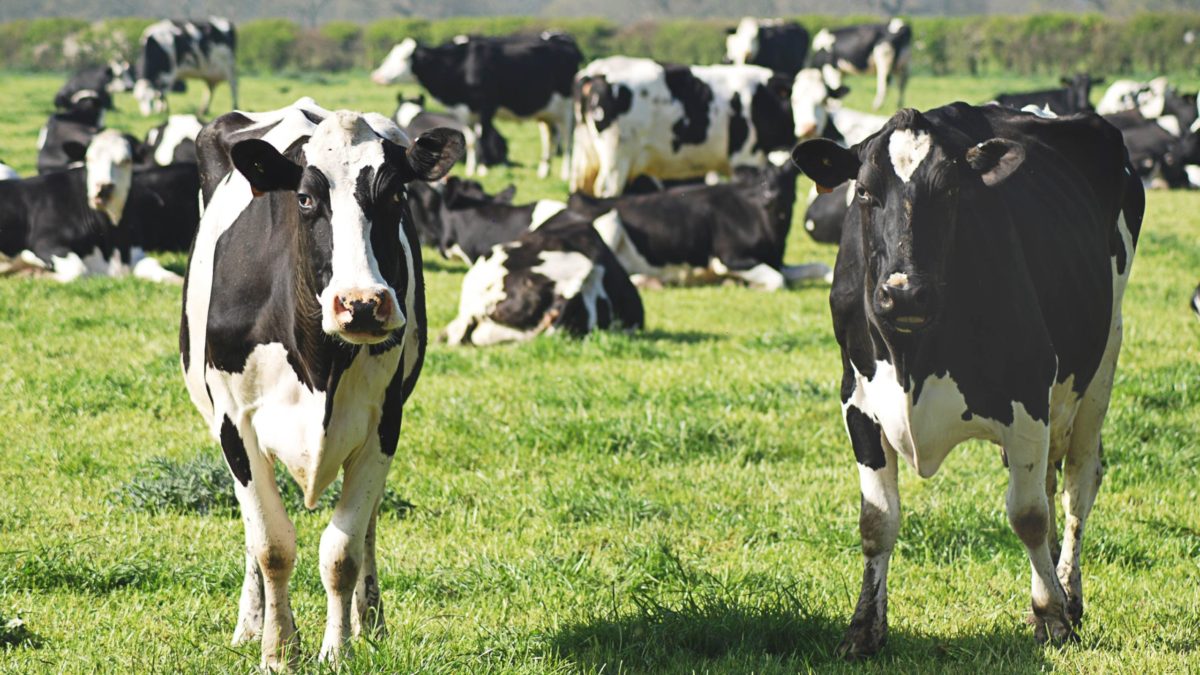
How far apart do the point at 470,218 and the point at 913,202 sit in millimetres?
10943

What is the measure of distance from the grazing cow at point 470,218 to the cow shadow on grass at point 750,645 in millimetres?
9450

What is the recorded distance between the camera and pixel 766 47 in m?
31.8

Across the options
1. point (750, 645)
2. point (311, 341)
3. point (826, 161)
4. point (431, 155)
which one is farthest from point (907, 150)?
point (311, 341)

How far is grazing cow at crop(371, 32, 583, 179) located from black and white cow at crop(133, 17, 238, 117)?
33.6 ft

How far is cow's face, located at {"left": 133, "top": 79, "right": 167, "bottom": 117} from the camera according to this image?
32031 millimetres

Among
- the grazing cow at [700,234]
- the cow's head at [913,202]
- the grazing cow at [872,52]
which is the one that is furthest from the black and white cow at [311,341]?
the grazing cow at [872,52]

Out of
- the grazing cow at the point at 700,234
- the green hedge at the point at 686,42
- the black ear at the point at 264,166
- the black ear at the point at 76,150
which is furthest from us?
the green hedge at the point at 686,42

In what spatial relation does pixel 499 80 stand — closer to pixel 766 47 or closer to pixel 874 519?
pixel 766 47

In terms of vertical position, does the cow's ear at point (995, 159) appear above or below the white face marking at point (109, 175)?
above

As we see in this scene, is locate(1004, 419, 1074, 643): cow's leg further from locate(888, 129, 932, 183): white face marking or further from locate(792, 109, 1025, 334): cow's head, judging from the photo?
locate(888, 129, 932, 183): white face marking

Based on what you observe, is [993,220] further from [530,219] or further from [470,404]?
[530,219]

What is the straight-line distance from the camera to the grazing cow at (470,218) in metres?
14.9

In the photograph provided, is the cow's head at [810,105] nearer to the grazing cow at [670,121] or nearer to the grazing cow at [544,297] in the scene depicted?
the grazing cow at [670,121]

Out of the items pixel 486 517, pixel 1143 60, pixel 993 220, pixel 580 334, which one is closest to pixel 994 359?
pixel 993 220
